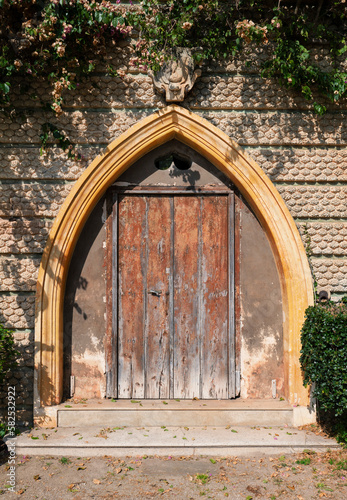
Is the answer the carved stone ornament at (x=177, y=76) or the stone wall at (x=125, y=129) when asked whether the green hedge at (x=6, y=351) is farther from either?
the carved stone ornament at (x=177, y=76)

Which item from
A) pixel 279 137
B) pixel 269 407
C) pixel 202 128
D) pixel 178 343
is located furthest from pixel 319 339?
pixel 202 128

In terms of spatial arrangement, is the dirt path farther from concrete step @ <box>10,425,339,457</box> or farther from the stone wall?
the stone wall

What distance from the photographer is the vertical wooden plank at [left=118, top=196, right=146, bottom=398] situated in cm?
484

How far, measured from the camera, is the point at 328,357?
4.04 m

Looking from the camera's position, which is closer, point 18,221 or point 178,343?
A: point 18,221

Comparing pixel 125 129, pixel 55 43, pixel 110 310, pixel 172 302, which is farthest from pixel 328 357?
pixel 55 43

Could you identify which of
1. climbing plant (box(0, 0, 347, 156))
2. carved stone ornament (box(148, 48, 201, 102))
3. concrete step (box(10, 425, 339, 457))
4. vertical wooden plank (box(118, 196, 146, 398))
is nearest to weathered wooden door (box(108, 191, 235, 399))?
vertical wooden plank (box(118, 196, 146, 398))

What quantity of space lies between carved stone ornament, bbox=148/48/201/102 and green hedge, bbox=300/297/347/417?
2.60m

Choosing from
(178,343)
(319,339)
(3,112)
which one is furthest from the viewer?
(178,343)

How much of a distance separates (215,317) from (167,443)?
139 cm

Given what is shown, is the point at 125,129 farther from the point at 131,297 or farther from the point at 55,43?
the point at 131,297

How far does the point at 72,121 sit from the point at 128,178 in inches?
32.7

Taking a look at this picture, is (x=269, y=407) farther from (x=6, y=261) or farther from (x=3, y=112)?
(x=3, y=112)

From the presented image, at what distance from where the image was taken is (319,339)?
4.09 meters
